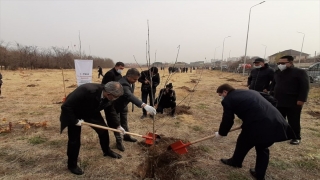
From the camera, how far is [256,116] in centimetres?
253

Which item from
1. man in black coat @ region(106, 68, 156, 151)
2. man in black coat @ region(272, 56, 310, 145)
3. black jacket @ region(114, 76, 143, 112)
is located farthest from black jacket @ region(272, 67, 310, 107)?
black jacket @ region(114, 76, 143, 112)

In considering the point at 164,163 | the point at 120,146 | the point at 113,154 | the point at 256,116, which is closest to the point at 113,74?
the point at 120,146

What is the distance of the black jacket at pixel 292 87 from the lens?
3732mm

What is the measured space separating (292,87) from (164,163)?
2.79m

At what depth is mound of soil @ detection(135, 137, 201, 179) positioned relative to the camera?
2.98 m

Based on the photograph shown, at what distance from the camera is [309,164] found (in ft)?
10.9

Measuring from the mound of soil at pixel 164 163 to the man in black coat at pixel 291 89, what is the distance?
196cm

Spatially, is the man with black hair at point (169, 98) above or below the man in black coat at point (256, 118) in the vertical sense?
below

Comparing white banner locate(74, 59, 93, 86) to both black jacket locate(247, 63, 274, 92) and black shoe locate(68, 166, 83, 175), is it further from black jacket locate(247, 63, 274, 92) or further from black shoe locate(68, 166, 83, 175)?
black jacket locate(247, 63, 274, 92)

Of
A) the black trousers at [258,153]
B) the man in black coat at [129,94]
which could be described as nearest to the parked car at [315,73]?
the black trousers at [258,153]

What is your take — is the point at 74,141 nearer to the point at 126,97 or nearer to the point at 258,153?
the point at 126,97

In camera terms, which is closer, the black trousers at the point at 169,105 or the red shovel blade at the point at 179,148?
the red shovel blade at the point at 179,148

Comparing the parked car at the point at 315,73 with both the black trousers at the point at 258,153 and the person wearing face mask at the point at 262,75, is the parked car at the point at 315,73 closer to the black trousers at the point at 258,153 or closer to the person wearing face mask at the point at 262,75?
the person wearing face mask at the point at 262,75

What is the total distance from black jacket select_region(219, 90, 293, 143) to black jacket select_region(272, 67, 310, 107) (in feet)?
4.96
